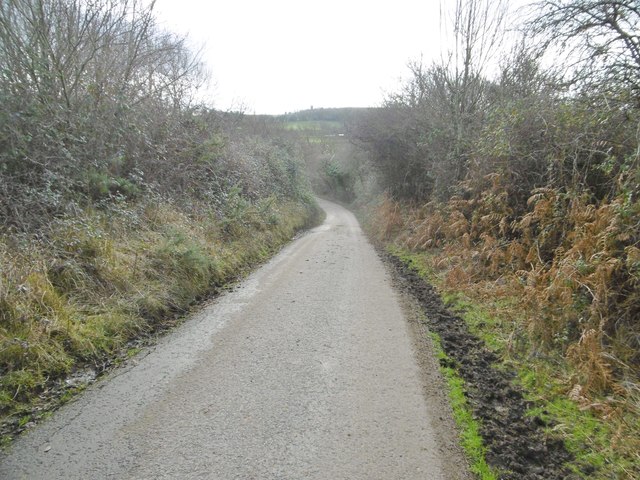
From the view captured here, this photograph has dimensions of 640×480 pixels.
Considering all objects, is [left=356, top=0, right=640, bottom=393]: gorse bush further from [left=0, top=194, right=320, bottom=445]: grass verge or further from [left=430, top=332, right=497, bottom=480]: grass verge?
[left=0, top=194, right=320, bottom=445]: grass verge

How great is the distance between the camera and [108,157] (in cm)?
884

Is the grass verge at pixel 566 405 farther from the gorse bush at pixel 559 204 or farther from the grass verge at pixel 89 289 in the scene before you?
the grass verge at pixel 89 289

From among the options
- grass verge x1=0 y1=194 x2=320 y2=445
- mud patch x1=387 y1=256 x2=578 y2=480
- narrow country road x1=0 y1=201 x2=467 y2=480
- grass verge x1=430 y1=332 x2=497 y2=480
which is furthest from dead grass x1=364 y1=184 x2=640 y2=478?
grass verge x1=0 y1=194 x2=320 y2=445

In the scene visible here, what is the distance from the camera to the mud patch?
3.18 m

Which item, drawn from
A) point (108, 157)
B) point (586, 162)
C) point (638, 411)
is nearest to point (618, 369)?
point (638, 411)

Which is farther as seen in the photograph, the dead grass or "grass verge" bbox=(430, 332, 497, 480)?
the dead grass

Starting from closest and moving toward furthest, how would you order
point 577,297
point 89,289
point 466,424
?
point 466,424, point 577,297, point 89,289

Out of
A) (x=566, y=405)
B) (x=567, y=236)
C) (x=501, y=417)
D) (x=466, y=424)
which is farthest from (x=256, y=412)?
(x=567, y=236)

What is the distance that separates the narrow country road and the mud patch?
0.49 meters

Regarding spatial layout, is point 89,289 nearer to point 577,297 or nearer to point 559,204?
point 577,297

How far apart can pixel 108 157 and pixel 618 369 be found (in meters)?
9.88

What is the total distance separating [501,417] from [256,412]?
96.0 inches

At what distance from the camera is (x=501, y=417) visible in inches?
151

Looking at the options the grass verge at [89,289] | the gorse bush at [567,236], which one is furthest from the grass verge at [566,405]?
the grass verge at [89,289]
